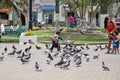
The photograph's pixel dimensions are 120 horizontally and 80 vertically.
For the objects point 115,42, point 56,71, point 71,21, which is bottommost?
point 71,21

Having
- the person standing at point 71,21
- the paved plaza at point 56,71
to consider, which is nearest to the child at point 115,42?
the paved plaza at point 56,71

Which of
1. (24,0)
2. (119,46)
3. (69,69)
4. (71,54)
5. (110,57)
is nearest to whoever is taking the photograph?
(69,69)

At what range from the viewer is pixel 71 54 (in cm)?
1866

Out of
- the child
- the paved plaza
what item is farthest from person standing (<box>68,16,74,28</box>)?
the paved plaza

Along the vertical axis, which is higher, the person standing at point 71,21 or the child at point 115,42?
the child at point 115,42

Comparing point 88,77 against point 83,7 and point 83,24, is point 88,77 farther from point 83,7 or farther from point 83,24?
point 83,7

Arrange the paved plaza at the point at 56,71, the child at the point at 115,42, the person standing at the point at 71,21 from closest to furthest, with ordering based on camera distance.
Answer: the paved plaza at the point at 56,71 < the child at the point at 115,42 < the person standing at the point at 71,21

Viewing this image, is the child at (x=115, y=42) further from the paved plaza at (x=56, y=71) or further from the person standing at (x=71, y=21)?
the person standing at (x=71, y=21)

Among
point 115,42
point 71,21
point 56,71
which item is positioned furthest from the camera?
point 71,21

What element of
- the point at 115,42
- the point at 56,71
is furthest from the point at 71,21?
the point at 56,71

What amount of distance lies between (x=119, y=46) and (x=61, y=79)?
1182 centimetres

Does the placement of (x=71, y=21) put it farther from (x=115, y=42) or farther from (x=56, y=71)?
(x=56, y=71)

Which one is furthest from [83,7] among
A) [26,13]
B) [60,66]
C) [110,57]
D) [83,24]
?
[60,66]

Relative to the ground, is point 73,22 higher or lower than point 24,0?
lower
